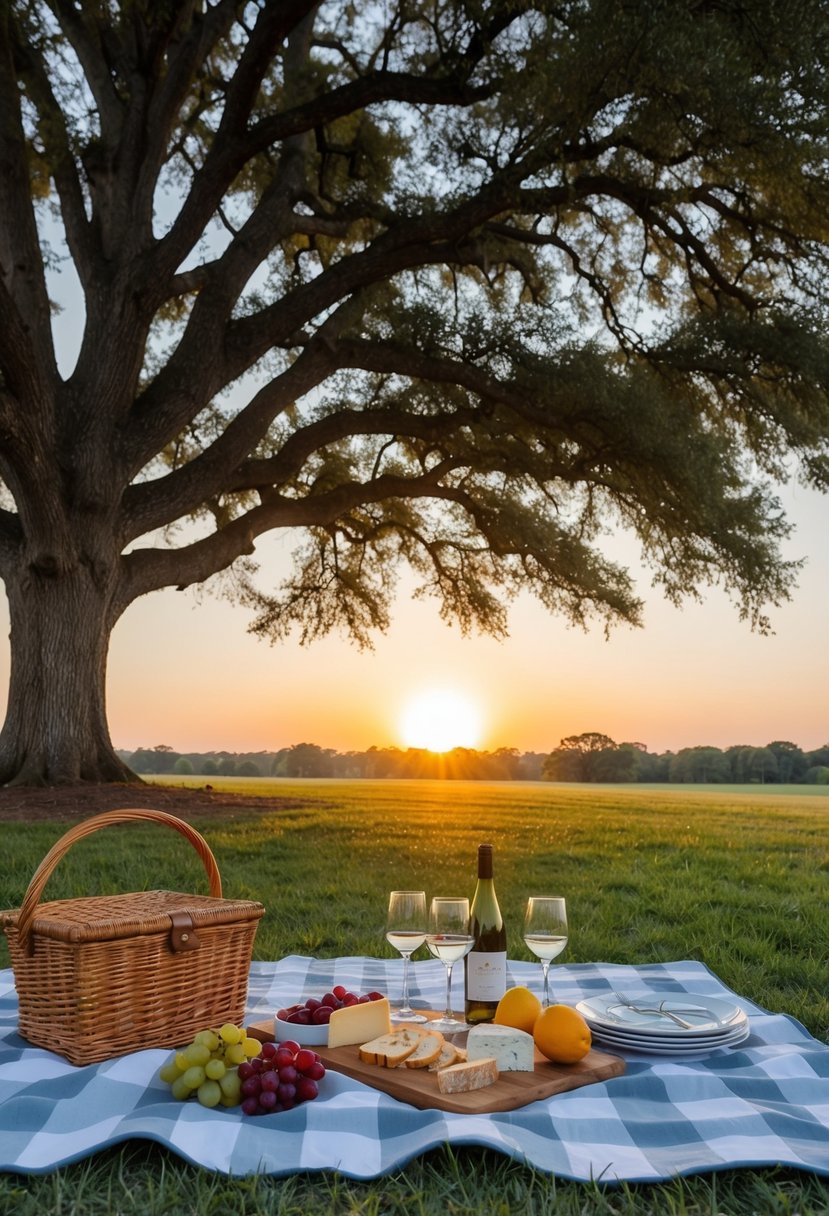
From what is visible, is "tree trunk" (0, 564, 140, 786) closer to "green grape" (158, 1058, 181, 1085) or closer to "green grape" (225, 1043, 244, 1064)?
"green grape" (158, 1058, 181, 1085)

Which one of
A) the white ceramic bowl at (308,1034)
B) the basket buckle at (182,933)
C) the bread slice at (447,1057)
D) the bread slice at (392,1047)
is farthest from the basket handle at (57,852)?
the bread slice at (447,1057)

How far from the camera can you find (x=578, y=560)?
47.8 ft

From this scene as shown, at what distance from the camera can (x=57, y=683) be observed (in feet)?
39.3

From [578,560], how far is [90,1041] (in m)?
12.2

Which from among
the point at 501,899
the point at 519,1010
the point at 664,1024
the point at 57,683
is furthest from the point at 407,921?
the point at 57,683

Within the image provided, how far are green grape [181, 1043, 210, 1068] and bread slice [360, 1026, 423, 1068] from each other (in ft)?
1.41

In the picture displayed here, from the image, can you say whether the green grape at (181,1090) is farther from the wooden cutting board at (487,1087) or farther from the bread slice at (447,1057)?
the bread slice at (447,1057)

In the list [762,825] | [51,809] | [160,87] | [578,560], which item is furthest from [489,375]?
[51,809]

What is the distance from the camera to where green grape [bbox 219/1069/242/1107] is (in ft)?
8.46

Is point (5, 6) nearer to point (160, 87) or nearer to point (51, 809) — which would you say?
point (160, 87)

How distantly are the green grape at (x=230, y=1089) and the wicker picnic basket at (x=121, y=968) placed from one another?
0.54 metres

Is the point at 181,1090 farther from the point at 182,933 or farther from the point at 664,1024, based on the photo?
the point at 664,1024

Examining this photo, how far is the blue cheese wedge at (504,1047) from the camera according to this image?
2721 millimetres

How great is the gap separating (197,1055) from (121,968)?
49cm
